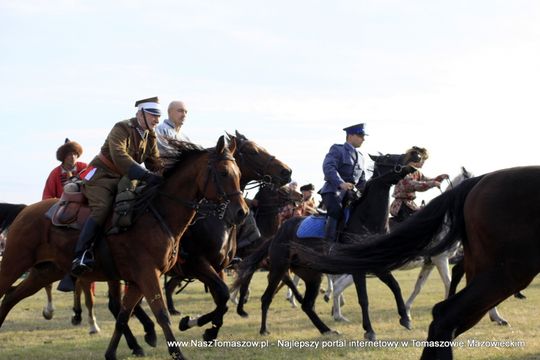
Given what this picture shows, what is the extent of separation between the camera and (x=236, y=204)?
29.4ft

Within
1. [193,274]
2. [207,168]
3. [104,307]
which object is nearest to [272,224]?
[104,307]

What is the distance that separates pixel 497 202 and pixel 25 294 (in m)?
6.26

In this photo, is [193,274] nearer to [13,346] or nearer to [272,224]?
[13,346]

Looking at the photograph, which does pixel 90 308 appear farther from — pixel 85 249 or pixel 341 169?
pixel 341 169

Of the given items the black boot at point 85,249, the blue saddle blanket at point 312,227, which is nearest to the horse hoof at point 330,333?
the blue saddle blanket at point 312,227

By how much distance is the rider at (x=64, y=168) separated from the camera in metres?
12.6

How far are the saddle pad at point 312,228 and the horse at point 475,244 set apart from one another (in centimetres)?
514

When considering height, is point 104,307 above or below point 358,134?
below

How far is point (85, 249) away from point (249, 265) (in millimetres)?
4685

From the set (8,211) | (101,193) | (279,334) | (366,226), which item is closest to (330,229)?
(366,226)

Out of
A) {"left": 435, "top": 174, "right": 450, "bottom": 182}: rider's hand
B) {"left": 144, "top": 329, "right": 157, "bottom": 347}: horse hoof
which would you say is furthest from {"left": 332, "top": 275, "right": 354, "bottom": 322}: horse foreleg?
{"left": 144, "top": 329, "right": 157, "bottom": 347}: horse hoof

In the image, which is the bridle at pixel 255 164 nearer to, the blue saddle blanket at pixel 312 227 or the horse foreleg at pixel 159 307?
the blue saddle blanket at pixel 312 227

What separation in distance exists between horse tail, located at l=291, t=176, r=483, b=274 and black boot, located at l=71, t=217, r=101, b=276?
2.71 metres

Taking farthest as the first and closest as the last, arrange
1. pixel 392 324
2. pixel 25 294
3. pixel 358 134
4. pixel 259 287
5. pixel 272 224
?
pixel 259 287 → pixel 272 224 → pixel 392 324 → pixel 358 134 → pixel 25 294
